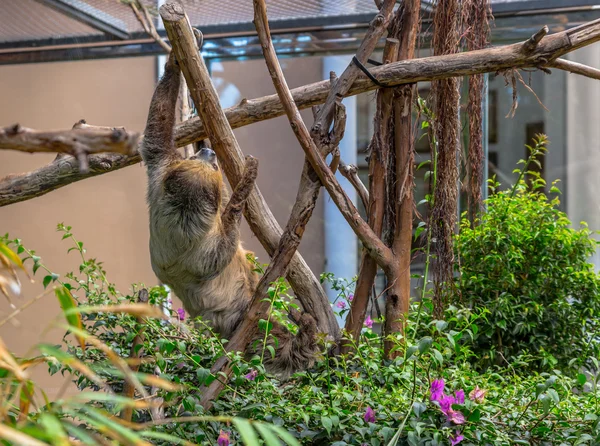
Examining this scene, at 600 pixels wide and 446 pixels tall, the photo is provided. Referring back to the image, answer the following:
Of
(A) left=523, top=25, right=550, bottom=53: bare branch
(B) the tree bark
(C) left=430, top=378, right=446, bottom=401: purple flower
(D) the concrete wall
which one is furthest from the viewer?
(D) the concrete wall

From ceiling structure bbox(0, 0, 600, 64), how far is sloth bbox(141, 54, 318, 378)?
5.87 feet

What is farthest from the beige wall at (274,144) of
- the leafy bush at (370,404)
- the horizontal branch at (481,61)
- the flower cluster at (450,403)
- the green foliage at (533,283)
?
the flower cluster at (450,403)

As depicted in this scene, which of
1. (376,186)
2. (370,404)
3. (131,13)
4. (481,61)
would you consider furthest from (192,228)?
(131,13)

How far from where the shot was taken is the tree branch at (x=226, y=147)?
8.10 ft

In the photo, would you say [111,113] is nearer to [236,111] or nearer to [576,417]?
[236,111]

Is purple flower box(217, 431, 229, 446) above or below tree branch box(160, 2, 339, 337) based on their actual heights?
below

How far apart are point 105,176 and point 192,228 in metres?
2.88

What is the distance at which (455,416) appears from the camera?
1.92m

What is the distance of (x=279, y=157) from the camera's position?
553 cm

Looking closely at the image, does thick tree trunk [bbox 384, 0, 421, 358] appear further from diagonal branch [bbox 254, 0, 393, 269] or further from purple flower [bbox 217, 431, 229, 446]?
purple flower [bbox 217, 431, 229, 446]

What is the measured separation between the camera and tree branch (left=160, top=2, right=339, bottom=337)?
8.10 ft

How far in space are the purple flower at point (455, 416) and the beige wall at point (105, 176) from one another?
351 cm

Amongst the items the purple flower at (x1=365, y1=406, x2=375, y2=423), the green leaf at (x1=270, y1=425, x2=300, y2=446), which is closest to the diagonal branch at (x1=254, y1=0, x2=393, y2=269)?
the purple flower at (x1=365, y1=406, x2=375, y2=423)

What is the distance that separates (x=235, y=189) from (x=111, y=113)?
3.23m
